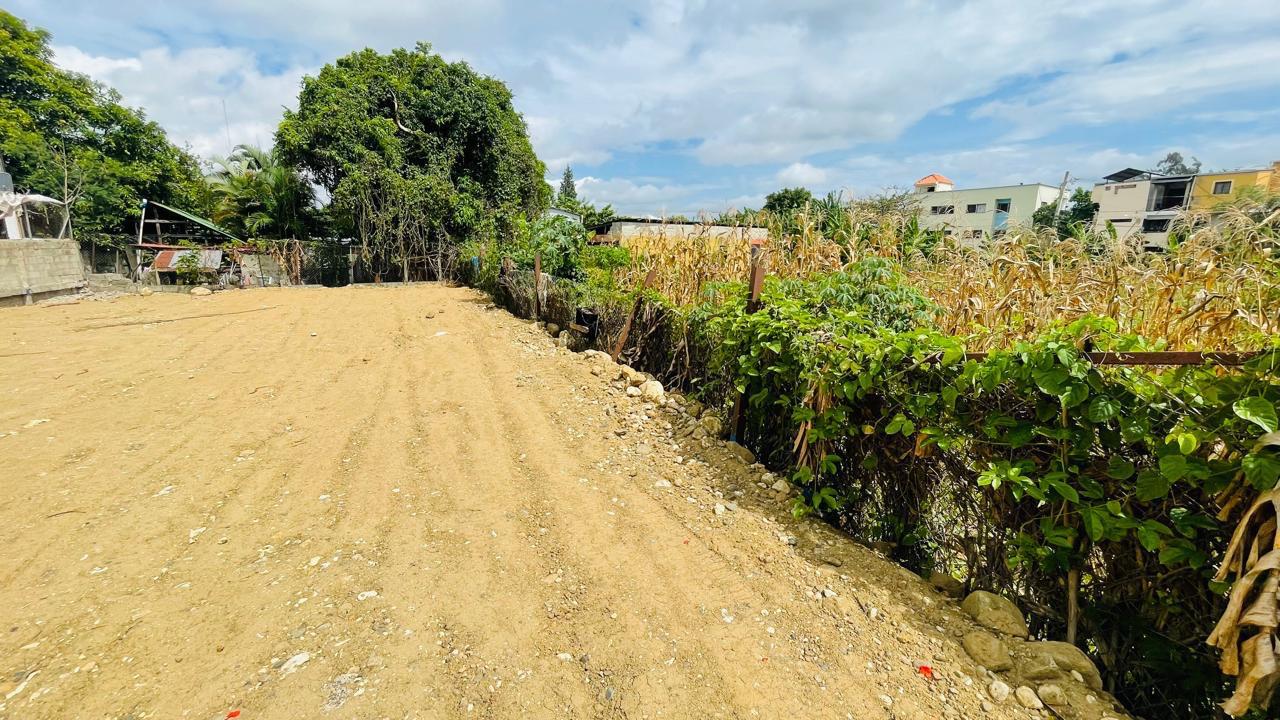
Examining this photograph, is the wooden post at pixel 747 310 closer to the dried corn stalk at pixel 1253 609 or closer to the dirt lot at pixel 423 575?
the dirt lot at pixel 423 575

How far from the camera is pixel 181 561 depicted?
2670 mm

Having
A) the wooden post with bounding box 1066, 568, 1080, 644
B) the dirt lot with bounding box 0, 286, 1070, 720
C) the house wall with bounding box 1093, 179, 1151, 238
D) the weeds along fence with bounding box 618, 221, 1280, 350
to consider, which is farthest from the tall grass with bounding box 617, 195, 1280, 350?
the house wall with bounding box 1093, 179, 1151, 238

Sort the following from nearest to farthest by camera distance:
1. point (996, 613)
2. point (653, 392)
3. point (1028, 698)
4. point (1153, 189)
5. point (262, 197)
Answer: point (1028, 698) → point (996, 613) → point (653, 392) → point (262, 197) → point (1153, 189)

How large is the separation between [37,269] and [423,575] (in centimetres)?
1441

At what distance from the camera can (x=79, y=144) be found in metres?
19.8

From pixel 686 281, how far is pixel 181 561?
4895mm

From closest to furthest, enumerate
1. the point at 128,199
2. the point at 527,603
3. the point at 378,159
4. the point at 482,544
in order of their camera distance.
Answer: the point at 527,603 < the point at 482,544 < the point at 378,159 < the point at 128,199

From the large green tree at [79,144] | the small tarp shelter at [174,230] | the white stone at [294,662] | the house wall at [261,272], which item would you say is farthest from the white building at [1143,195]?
the large green tree at [79,144]

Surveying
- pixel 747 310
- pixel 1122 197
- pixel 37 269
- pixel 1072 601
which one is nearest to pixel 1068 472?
pixel 1072 601

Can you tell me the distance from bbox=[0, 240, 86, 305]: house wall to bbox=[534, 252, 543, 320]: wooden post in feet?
35.1

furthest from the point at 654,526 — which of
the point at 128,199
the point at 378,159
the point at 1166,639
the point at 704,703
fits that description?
the point at 128,199

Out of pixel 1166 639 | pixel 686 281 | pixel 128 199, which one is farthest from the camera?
pixel 128 199

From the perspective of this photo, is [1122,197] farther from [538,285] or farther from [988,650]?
[988,650]

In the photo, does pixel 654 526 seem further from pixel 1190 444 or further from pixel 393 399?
pixel 393 399
